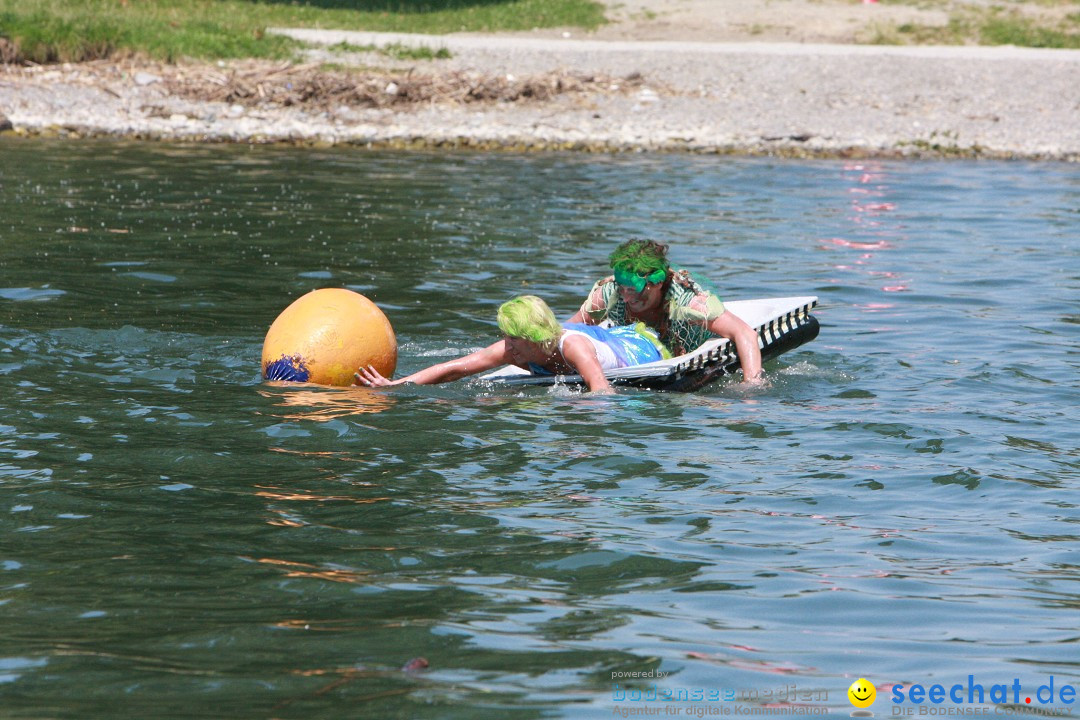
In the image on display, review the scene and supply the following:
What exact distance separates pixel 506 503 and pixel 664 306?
3413mm

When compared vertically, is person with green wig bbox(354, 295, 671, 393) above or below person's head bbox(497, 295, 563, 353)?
below

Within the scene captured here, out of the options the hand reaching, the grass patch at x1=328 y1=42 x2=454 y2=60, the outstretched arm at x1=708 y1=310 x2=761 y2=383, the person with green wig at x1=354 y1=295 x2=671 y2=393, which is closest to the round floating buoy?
the hand reaching

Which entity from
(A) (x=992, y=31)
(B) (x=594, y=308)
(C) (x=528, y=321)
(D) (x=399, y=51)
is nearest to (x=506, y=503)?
(C) (x=528, y=321)

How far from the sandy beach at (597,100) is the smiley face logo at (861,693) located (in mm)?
20441

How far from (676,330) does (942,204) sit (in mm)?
10334

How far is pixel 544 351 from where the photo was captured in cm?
899

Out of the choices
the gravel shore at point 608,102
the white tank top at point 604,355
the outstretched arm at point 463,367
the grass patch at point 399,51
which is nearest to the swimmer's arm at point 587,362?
the white tank top at point 604,355

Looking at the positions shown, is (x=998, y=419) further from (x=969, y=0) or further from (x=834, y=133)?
(x=969, y=0)

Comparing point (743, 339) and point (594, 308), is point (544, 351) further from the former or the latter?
point (743, 339)

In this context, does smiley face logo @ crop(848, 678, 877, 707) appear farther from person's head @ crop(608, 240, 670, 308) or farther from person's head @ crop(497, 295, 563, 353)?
person's head @ crop(608, 240, 670, 308)

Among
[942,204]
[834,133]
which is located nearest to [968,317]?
[942,204]

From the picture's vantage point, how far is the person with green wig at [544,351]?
28.7 feet

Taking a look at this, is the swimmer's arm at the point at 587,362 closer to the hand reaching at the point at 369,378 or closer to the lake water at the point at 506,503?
the lake water at the point at 506,503

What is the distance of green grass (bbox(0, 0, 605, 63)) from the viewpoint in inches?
1067
